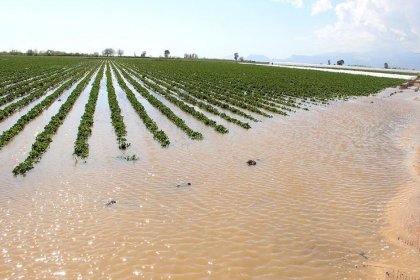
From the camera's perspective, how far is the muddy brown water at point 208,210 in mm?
7215

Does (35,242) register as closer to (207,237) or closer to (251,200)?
(207,237)

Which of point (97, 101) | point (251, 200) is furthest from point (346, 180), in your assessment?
point (97, 101)

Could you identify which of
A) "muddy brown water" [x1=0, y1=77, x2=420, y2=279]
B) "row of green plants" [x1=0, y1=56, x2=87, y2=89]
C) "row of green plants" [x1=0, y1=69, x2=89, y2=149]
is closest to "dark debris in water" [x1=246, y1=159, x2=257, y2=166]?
"muddy brown water" [x1=0, y1=77, x2=420, y2=279]

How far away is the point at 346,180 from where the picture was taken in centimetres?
1228

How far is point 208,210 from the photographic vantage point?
9.65 meters

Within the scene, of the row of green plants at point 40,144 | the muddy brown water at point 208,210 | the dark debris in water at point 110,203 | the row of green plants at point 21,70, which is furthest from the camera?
the row of green plants at point 21,70

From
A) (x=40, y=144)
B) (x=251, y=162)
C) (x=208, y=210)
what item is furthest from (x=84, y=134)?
(x=208, y=210)

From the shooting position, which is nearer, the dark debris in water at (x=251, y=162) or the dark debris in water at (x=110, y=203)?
the dark debris in water at (x=110, y=203)

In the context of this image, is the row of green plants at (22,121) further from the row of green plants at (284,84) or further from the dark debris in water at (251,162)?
the row of green plants at (284,84)

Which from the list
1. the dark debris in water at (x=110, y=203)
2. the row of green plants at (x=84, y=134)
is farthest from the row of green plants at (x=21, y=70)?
the dark debris in water at (x=110, y=203)

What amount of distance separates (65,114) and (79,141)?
22.8 feet

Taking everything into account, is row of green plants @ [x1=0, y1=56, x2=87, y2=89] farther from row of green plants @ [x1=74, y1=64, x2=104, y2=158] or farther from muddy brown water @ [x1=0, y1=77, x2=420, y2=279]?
muddy brown water @ [x1=0, y1=77, x2=420, y2=279]

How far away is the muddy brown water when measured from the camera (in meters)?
7.21

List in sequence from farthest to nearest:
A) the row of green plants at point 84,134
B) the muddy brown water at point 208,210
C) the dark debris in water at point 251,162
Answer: the row of green plants at point 84,134 < the dark debris in water at point 251,162 < the muddy brown water at point 208,210
